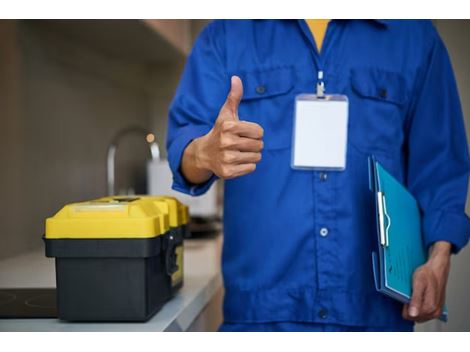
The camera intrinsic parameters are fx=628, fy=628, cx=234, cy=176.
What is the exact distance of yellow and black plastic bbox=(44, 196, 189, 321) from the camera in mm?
749

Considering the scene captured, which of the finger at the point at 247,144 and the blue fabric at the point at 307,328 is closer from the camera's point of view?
the finger at the point at 247,144

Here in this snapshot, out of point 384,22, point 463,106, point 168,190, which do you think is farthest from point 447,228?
point 168,190

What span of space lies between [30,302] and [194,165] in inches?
10.2

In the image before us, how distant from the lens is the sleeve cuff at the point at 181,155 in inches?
31.9

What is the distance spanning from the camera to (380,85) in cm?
84

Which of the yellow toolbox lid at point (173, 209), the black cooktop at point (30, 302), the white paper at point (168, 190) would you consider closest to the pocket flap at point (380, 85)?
the yellow toolbox lid at point (173, 209)

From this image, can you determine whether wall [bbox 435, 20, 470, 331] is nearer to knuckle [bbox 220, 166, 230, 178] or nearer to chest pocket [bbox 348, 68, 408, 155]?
chest pocket [bbox 348, 68, 408, 155]

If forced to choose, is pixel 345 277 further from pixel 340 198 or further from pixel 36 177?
pixel 36 177

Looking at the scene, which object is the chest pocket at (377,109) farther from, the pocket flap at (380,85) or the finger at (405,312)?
the finger at (405,312)

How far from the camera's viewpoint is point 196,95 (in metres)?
0.86

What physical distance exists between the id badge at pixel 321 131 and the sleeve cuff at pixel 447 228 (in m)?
0.16

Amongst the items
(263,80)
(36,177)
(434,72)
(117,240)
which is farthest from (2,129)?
(434,72)

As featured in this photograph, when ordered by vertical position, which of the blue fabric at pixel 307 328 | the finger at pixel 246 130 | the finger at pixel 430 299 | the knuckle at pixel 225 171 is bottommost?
the blue fabric at pixel 307 328
